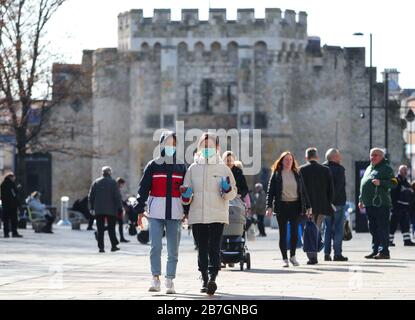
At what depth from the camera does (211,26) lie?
8756 cm

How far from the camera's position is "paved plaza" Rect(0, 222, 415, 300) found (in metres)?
19.5

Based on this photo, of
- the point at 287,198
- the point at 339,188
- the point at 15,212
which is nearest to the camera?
the point at 287,198

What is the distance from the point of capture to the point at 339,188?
28.7 meters

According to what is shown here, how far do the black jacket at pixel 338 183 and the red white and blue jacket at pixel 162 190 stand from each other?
863 centimetres

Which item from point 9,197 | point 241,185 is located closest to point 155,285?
point 241,185

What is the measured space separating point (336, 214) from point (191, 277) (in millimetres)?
5731

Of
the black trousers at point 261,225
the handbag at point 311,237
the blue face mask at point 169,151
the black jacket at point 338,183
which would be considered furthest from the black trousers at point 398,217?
the blue face mask at point 169,151

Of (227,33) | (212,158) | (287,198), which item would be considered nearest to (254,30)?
(227,33)

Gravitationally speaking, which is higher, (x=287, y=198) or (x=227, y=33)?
(x=227, y=33)

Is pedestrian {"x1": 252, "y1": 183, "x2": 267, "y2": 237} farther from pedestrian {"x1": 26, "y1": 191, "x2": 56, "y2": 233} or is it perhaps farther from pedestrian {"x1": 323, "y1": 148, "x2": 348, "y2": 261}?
pedestrian {"x1": 323, "y1": 148, "x2": 348, "y2": 261}

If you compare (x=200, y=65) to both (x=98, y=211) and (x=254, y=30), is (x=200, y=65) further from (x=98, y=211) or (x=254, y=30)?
(x=98, y=211)

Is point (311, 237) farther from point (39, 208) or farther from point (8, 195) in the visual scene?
point (39, 208)

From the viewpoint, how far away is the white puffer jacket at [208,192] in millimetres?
19828
